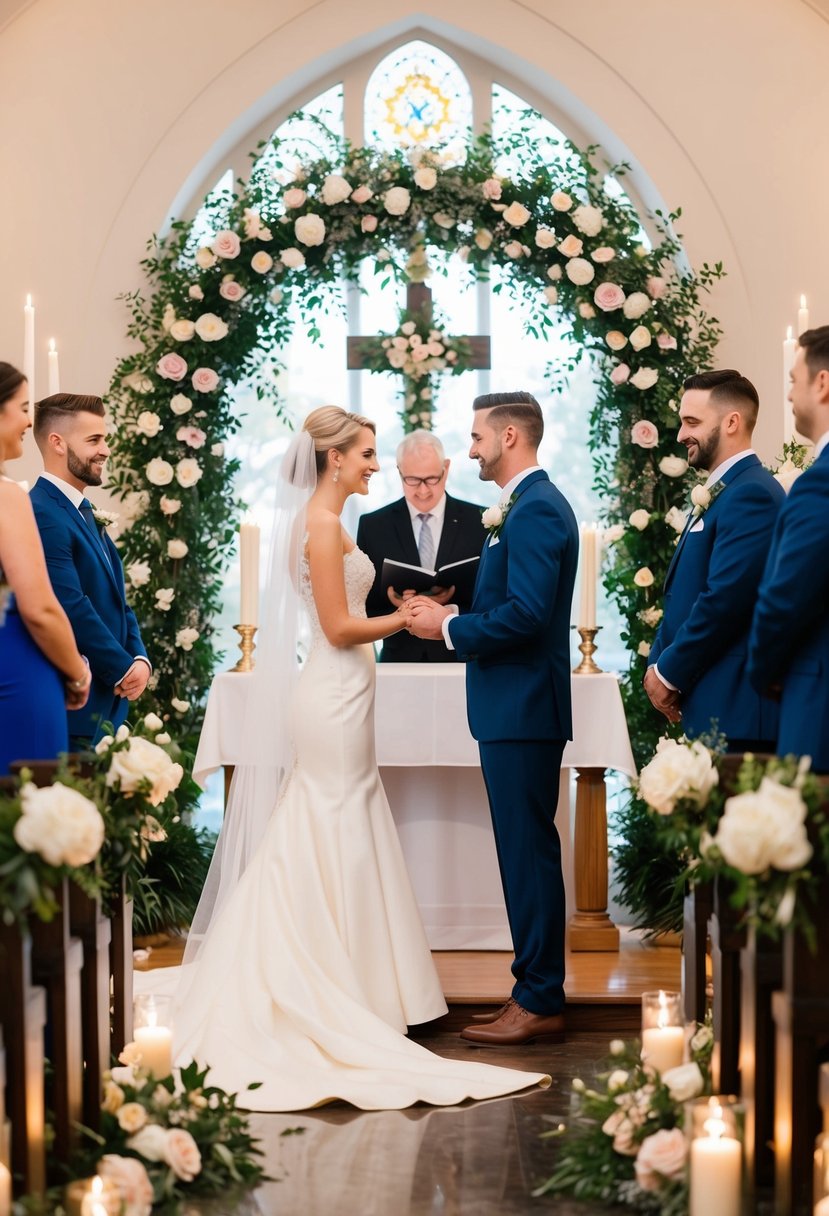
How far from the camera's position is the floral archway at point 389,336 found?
6.75m

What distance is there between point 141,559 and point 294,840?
263 centimetres

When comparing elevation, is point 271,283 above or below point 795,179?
below

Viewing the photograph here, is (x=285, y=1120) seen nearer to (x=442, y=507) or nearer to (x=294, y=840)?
(x=294, y=840)

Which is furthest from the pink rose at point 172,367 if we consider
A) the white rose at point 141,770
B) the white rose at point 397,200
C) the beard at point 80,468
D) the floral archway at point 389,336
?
the white rose at point 141,770

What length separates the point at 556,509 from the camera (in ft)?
15.0

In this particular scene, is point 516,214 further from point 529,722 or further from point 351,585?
point 529,722

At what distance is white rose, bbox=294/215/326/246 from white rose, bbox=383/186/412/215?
331 mm

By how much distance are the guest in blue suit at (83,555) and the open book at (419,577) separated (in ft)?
3.22

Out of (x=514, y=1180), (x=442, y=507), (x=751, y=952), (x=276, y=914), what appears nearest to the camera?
(x=751, y=952)

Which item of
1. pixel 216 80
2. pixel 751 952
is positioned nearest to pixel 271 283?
pixel 216 80

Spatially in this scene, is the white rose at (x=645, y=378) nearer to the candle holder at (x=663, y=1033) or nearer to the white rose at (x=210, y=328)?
the white rose at (x=210, y=328)

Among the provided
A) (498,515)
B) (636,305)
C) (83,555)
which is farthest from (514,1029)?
(636,305)

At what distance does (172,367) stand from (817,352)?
394cm

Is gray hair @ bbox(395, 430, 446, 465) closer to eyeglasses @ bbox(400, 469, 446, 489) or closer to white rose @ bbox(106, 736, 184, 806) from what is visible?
eyeglasses @ bbox(400, 469, 446, 489)
